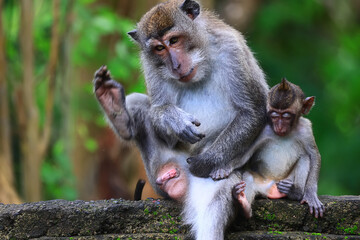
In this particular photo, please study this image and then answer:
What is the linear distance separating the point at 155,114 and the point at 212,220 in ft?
3.93

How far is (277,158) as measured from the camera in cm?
532

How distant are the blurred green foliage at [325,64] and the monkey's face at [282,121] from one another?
6.97m

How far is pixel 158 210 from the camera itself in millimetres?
5051

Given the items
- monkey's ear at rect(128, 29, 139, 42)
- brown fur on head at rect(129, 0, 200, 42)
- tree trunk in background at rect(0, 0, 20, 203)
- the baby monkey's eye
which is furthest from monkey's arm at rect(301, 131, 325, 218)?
tree trunk in background at rect(0, 0, 20, 203)

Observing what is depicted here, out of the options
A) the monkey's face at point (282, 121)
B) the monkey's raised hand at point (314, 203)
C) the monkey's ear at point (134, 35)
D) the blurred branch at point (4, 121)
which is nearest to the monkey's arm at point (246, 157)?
the monkey's face at point (282, 121)

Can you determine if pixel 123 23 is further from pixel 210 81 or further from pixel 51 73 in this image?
pixel 210 81

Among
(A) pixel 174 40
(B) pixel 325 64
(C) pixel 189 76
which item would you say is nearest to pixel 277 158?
(C) pixel 189 76

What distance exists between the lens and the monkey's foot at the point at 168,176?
5.32 metres

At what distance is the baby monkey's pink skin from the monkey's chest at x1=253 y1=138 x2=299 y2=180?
2.11 feet

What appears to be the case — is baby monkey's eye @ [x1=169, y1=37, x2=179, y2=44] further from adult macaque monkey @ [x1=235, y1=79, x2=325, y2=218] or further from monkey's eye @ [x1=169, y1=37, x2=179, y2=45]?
adult macaque monkey @ [x1=235, y1=79, x2=325, y2=218]

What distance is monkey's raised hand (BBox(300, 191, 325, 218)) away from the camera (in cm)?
501

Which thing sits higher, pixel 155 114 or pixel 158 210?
pixel 155 114

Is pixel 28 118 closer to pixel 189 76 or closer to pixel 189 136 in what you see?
pixel 189 76

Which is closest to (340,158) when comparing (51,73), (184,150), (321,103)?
(321,103)
